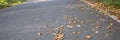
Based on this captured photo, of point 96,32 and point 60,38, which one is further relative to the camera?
point 96,32

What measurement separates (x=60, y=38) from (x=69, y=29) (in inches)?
73.8

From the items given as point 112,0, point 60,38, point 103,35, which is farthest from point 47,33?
point 112,0

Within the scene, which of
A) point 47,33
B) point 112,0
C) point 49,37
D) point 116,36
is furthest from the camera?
point 112,0

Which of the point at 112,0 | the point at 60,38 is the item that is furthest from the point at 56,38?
the point at 112,0

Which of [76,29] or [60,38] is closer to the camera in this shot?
[60,38]

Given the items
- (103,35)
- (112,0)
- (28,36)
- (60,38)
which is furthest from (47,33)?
(112,0)

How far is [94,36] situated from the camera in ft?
30.3

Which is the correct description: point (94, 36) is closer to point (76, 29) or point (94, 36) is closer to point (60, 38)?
point (60, 38)

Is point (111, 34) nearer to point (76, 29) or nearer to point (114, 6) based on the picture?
point (76, 29)

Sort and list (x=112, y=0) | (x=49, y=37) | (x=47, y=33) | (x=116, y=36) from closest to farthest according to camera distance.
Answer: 1. (x=116, y=36)
2. (x=49, y=37)
3. (x=47, y=33)
4. (x=112, y=0)

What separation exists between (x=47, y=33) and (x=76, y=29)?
0.96 m

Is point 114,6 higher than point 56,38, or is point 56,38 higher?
point 56,38

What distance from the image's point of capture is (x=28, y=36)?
1073 centimetres

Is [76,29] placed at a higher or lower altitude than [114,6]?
higher
